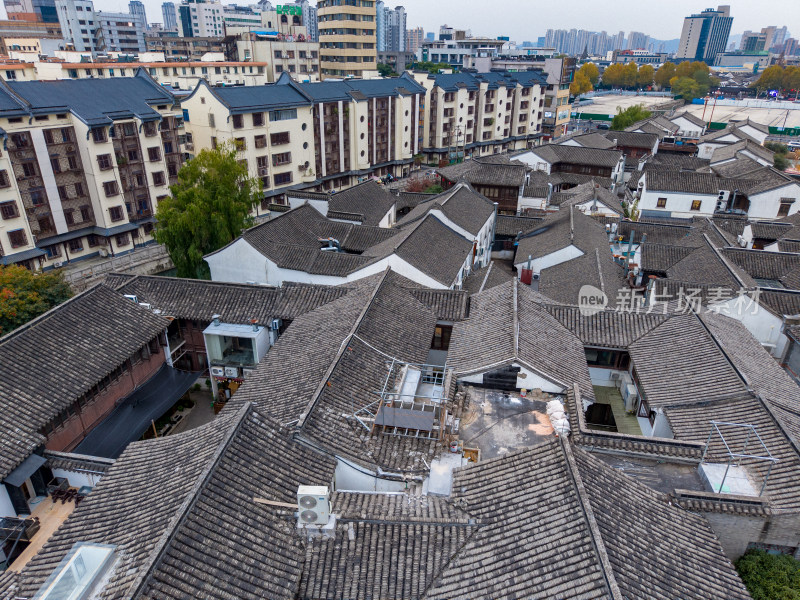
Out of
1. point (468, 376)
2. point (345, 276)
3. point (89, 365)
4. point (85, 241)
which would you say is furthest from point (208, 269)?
point (468, 376)

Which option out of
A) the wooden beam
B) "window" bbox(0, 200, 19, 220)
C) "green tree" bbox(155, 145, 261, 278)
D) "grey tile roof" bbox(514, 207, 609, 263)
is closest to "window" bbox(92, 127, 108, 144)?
"window" bbox(0, 200, 19, 220)

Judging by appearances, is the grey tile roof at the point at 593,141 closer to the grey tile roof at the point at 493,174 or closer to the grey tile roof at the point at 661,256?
the grey tile roof at the point at 493,174

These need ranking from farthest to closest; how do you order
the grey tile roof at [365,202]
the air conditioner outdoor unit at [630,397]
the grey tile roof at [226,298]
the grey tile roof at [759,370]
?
the grey tile roof at [365,202], the grey tile roof at [226,298], the air conditioner outdoor unit at [630,397], the grey tile roof at [759,370]

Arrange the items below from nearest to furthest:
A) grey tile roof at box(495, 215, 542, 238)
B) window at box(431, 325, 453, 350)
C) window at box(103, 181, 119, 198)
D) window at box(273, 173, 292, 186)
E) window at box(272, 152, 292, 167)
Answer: window at box(431, 325, 453, 350)
window at box(103, 181, 119, 198)
grey tile roof at box(495, 215, 542, 238)
window at box(272, 152, 292, 167)
window at box(273, 173, 292, 186)

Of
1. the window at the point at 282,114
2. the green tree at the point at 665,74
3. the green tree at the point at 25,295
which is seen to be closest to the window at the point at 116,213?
the window at the point at 282,114

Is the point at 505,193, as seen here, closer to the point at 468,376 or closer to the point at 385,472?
the point at 468,376

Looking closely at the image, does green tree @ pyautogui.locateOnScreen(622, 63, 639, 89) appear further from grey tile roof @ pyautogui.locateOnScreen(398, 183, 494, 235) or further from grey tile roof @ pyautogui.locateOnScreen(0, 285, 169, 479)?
grey tile roof @ pyautogui.locateOnScreen(0, 285, 169, 479)
